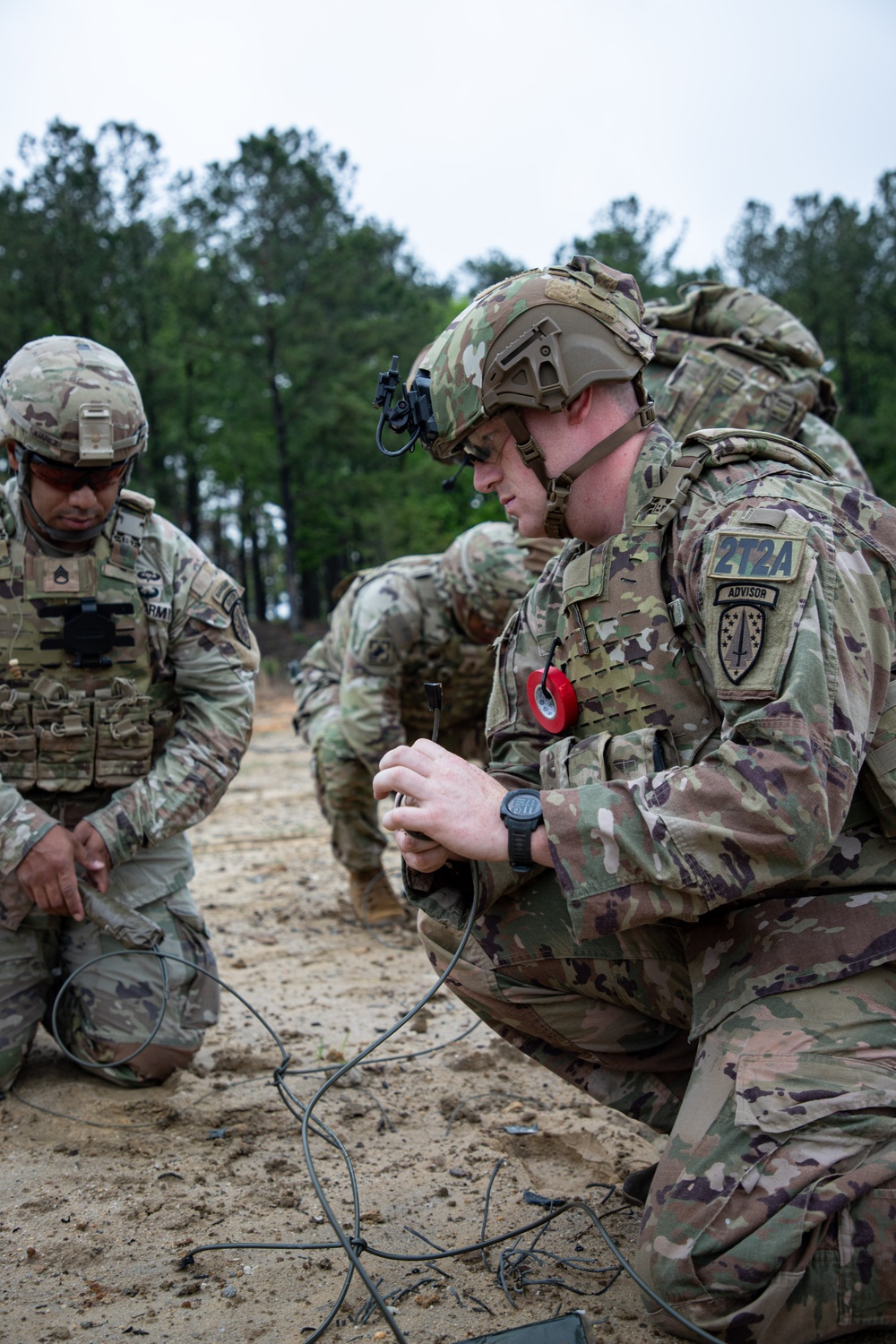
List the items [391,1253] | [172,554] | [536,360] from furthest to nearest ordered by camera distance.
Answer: [172,554] < [391,1253] < [536,360]

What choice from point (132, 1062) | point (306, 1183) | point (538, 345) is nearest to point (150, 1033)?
point (132, 1062)

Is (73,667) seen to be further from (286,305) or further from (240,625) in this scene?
(286,305)

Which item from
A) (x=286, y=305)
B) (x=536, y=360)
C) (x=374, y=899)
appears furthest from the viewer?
(x=286, y=305)

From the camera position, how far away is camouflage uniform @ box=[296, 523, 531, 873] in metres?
5.76

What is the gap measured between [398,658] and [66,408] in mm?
2635

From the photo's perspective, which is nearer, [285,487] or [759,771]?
[759,771]

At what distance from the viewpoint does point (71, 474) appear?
12.2 ft

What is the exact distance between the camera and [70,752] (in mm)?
3891

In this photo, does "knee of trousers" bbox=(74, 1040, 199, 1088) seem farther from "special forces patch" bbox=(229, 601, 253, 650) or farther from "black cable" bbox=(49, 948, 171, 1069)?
"special forces patch" bbox=(229, 601, 253, 650)

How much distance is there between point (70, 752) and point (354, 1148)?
1.60m

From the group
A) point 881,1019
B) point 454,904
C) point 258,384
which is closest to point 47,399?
point 454,904

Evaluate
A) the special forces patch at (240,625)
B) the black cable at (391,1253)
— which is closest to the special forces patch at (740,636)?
Answer: the black cable at (391,1253)

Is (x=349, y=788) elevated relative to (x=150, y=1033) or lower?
elevated

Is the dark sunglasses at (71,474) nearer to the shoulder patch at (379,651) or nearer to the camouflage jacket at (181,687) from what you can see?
the camouflage jacket at (181,687)
